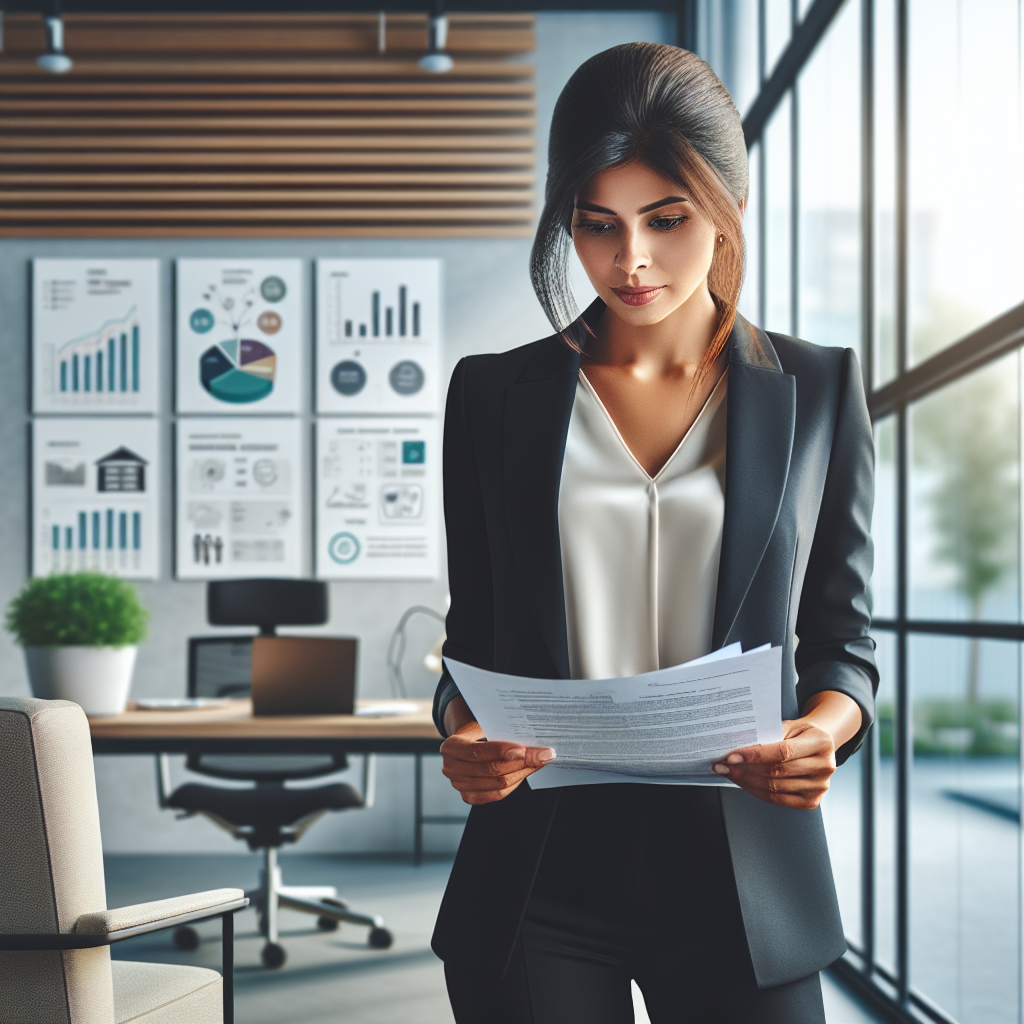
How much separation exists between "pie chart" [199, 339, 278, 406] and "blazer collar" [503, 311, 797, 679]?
4553mm

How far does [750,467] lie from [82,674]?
105 inches

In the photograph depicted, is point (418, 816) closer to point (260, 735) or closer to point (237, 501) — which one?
point (237, 501)

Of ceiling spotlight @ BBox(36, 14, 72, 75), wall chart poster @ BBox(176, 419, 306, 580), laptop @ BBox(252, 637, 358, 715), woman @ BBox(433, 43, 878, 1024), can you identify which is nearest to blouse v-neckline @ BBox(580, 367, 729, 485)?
woman @ BBox(433, 43, 878, 1024)

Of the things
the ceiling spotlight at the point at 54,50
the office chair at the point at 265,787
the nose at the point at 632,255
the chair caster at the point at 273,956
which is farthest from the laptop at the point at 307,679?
the ceiling spotlight at the point at 54,50

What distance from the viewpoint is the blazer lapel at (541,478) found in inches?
33.6

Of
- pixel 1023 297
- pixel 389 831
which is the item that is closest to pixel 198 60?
pixel 389 831

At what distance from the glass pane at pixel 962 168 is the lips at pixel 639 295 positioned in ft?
5.00

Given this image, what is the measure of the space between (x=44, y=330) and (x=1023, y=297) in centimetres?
463

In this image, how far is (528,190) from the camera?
17.8 feet

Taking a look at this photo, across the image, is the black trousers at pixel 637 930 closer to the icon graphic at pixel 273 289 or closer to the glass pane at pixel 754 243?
the glass pane at pixel 754 243

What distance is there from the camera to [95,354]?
5262 millimetres

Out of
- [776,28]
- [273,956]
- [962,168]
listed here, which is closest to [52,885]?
[273,956]

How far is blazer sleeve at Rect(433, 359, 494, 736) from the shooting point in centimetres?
96

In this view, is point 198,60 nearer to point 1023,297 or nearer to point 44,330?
point 44,330
